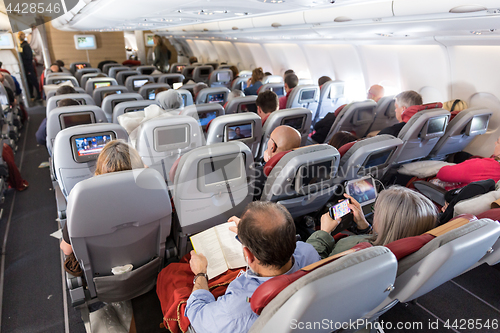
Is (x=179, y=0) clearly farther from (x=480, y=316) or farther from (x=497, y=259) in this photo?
(x=480, y=316)

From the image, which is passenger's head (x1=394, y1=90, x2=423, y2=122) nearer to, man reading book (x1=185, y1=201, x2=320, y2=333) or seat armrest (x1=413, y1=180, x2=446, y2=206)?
seat armrest (x1=413, y1=180, x2=446, y2=206)

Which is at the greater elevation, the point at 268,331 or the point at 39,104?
the point at 268,331

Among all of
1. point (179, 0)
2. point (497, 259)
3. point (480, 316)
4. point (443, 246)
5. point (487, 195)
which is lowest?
point (480, 316)

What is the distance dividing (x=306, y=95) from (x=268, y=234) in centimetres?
487

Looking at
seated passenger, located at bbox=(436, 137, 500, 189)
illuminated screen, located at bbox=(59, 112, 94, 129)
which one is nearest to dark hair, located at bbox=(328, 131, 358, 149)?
seated passenger, located at bbox=(436, 137, 500, 189)

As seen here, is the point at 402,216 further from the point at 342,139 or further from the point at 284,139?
the point at 342,139

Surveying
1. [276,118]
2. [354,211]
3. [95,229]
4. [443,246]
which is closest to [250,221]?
[443,246]

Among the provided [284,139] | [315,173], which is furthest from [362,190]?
[284,139]

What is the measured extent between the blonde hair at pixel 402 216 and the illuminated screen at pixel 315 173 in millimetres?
710

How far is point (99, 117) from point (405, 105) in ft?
12.9

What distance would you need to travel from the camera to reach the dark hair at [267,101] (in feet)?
14.7

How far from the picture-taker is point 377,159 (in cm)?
290

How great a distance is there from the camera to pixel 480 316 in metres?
2.28

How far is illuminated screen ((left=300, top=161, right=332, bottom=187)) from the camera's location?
2274 mm
